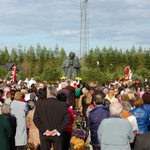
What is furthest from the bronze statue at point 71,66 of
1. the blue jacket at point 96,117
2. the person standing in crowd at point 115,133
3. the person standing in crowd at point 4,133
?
the person standing in crowd at point 115,133

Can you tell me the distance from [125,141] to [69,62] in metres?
20.4

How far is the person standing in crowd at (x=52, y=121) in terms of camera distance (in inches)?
358

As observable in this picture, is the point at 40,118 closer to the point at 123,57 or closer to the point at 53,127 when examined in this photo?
the point at 53,127

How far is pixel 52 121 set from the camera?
913 centimetres

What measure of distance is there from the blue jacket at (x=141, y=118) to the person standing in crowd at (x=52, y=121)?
1752mm

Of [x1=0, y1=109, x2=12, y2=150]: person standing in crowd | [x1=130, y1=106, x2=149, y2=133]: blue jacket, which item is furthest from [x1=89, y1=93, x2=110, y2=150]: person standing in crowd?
[x1=0, y1=109, x2=12, y2=150]: person standing in crowd

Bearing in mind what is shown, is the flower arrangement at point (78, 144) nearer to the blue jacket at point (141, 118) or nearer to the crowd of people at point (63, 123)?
the crowd of people at point (63, 123)

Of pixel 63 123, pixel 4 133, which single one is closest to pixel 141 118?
pixel 63 123

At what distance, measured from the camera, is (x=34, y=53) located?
76750 millimetres

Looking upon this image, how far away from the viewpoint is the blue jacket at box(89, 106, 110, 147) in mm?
9328

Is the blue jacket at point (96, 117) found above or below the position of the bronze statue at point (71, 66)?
below

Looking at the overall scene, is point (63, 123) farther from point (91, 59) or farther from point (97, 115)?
point (91, 59)

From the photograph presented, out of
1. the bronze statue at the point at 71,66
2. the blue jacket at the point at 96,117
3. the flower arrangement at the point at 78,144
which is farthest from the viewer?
the bronze statue at the point at 71,66

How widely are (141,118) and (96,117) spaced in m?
1.31
